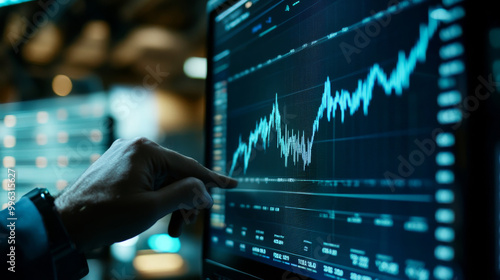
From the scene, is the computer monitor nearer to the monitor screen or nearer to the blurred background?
the monitor screen

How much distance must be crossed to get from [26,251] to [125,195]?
154 millimetres

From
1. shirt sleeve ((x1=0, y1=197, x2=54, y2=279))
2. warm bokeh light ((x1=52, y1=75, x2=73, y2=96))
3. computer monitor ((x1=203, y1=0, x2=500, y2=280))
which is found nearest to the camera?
computer monitor ((x1=203, y1=0, x2=500, y2=280))

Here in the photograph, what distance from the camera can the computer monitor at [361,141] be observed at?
15.2 inches

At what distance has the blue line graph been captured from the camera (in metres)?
0.45

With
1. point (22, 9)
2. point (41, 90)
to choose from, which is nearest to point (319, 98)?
point (22, 9)

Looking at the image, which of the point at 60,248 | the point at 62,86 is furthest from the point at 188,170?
the point at 62,86

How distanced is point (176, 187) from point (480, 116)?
0.43 m

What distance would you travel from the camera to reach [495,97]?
373 millimetres

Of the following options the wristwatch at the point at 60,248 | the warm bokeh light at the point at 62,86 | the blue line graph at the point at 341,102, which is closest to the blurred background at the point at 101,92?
the warm bokeh light at the point at 62,86

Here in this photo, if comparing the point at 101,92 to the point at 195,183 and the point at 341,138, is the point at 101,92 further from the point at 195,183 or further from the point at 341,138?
the point at 341,138

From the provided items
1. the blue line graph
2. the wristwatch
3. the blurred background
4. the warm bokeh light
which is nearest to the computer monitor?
the blue line graph

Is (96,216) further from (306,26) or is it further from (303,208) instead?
(306,26)

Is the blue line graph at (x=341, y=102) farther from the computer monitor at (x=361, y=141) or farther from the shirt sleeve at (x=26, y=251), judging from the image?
the shirt sleeve at (x=26, y=251)

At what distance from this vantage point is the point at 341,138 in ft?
1.82
